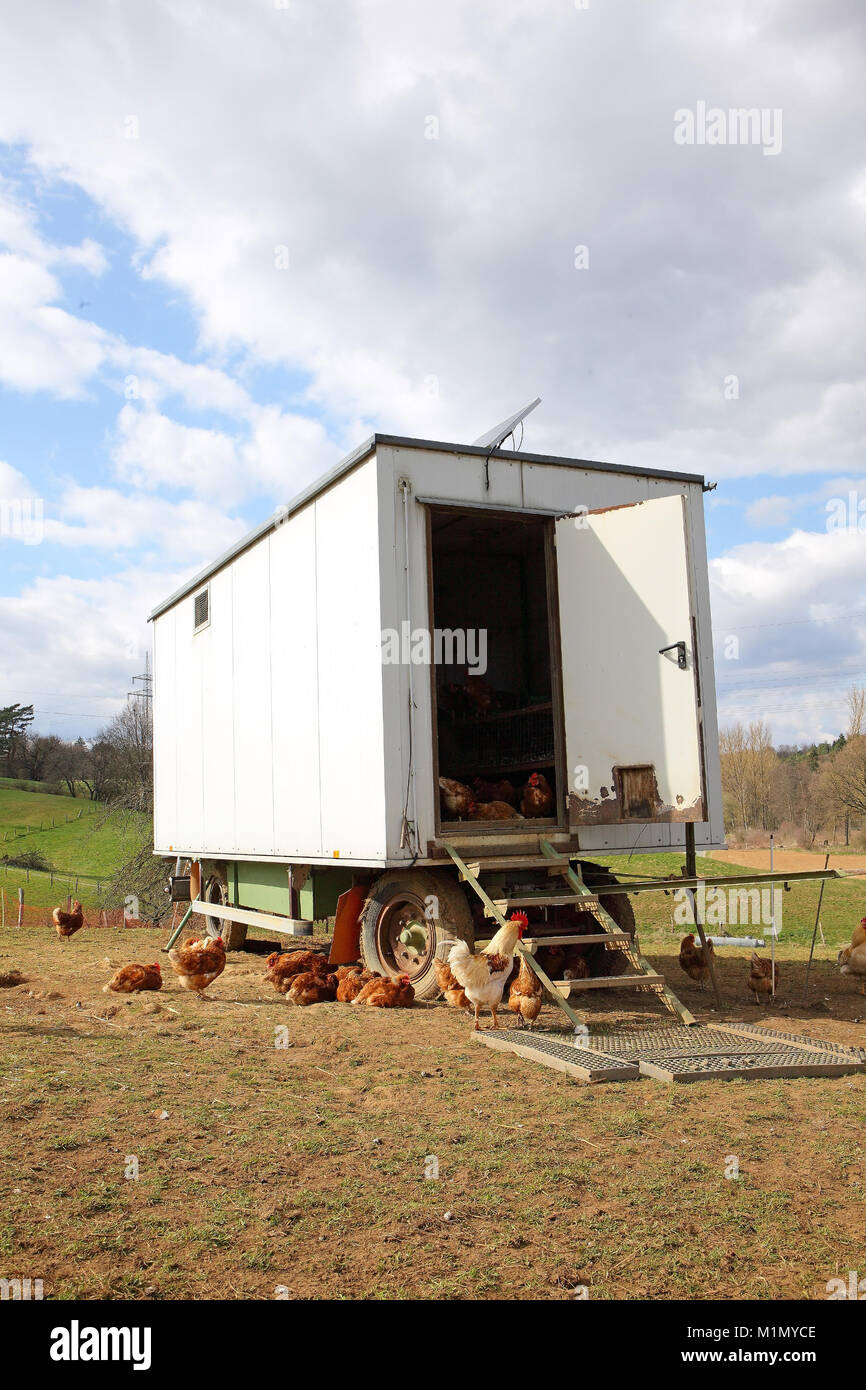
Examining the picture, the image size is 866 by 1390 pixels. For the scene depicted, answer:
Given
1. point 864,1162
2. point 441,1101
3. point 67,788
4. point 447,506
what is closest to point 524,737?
point 447,506

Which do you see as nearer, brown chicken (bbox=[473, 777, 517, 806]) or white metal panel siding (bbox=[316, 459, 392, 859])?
white metal panel siding (bbox=[316, 459, 392, 859])

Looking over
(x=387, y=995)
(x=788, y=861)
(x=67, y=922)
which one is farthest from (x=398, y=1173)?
(x=788, y=861)

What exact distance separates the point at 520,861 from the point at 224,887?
20.2 feet

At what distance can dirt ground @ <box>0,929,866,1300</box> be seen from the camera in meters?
2.91

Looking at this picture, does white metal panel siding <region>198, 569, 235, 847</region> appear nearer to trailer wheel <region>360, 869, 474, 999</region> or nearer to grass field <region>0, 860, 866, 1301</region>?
trailer wheel <region>360, 869, 474, 999</region>

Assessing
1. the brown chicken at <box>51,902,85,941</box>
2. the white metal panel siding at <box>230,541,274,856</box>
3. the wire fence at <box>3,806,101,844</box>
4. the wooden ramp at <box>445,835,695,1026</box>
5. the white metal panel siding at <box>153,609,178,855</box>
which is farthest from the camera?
the wire fence at <box>3,806,101,844</box>

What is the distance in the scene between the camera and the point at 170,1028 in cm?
678

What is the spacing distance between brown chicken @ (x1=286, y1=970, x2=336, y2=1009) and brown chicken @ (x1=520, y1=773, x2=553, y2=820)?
7.37 ft

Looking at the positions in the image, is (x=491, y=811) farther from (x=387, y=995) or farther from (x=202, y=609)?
(x=202, y=609)

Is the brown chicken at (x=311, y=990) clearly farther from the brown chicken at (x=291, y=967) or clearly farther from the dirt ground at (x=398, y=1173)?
the dirt ground at (x=398, y=1173)

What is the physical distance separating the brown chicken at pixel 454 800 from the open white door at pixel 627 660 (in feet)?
3.01

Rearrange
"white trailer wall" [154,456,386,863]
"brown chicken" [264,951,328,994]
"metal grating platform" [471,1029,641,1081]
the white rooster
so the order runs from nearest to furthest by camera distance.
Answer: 1. "metal grating platform" [471,1029,641,1081]
2. the white rooster
3. "white trailer wall" [154,456,386,863]
4. "brown chicken" [264,951,328,994]

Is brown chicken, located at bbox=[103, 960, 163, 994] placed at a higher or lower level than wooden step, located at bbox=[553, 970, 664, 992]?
lower

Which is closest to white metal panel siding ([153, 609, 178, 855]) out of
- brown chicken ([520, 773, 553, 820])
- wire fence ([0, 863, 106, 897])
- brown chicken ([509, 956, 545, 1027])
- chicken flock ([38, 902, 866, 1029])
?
chicken flock ([38, 902, 866, 1029])
